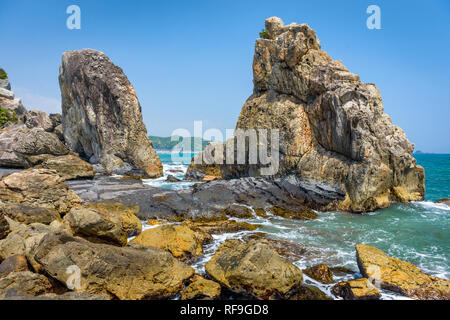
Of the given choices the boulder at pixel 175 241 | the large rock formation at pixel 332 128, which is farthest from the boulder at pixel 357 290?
the large rock formation at pixel 332 128

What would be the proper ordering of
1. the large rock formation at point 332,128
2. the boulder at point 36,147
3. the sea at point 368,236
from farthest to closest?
the boulder at point 36,147, the large rock formation at point 332,128, the sea at point 368,236

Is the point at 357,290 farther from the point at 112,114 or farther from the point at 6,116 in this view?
the point at 6,116

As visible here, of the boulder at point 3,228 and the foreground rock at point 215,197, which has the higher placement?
the boulder at point 3,228

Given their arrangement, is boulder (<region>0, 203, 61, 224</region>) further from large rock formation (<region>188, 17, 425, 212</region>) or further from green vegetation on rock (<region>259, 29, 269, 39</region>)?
green vegetation on rock (<region>259, 29, 269, 39</region>)

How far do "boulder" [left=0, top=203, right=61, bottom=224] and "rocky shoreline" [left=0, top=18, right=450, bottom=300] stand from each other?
60 millimetres

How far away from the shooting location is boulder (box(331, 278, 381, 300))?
882 centimetres

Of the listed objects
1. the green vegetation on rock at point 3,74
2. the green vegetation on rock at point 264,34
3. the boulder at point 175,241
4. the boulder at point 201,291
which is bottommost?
the boulder at point 201,291

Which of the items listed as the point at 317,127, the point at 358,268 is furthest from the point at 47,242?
the point at 317,127

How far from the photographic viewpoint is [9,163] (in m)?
33.3

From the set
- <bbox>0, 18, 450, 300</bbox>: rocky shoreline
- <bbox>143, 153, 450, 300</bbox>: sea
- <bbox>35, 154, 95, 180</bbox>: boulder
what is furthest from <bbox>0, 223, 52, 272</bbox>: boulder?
<bbox>35, 154, 95, 180</bbox>: boulder

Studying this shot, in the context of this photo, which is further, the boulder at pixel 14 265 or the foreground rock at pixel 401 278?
the foreground rock at pixel 401 278

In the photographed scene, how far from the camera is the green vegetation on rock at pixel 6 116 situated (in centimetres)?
5556

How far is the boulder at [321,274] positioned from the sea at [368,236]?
25 centimetres

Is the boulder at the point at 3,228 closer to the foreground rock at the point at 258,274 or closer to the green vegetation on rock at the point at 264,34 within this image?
the foreground rock at the point at 258,274
